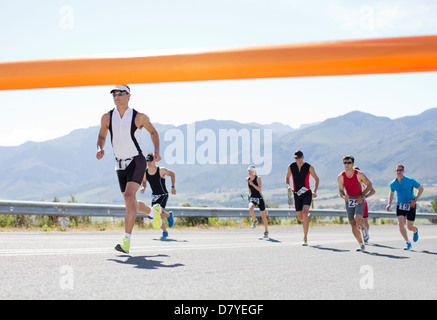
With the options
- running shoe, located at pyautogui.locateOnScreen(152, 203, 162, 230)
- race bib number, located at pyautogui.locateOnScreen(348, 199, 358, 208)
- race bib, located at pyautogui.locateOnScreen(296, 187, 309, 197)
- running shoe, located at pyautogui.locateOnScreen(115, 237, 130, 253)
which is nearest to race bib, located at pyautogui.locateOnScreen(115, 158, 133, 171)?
running shoe, located at pyautogui.locateOnScreen(115, 237, 130, 253)

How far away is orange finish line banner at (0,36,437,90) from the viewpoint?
2.50 meters

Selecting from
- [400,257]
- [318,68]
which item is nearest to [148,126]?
[318,68]

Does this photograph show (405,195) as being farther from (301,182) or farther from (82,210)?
(82,210)

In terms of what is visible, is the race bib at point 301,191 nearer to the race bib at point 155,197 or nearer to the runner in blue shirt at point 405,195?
the runner in blue shirt at point 405,195

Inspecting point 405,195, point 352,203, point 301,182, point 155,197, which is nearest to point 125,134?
point 352,203

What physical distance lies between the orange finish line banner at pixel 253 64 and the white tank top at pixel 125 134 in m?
3.12

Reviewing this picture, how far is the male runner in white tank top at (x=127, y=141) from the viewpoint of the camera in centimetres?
590

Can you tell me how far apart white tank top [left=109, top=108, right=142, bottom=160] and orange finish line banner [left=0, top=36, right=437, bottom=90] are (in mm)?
3122

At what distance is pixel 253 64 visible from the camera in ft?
8.51

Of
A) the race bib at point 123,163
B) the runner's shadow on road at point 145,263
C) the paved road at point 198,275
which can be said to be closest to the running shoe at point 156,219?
the paved road at point 198,275
